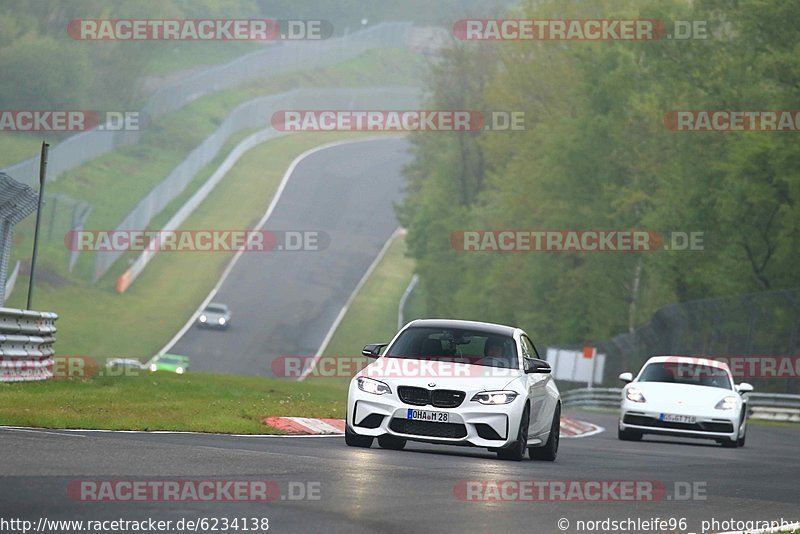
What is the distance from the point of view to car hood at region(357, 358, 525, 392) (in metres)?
17.2

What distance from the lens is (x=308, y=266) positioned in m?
91.7

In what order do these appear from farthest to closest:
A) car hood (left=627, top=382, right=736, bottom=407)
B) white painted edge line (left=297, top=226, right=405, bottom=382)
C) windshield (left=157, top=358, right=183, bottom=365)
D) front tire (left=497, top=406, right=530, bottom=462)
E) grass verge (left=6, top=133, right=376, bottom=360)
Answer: white painted edge line (left=297, top=226, right=405, bottom=382), grass verge (left=6, top=133, right=376, bottom=360), windshield (left=157, top=358, right=183, bottom=365), car hood (left=627, top=382, right=736, bottom=407), front tire (left=497, top=406, right=530, bottom=462)

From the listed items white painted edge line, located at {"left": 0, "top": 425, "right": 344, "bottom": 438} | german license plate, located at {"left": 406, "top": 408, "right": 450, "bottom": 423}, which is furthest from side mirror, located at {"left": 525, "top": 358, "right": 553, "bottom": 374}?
white painted edge line, located at {"left": 0, "top": 425, "right": 344, "bottom": 438}

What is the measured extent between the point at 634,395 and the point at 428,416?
9851 mm

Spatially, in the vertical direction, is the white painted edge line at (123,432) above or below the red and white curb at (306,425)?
above

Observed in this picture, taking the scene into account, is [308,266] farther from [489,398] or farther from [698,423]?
[489,398]

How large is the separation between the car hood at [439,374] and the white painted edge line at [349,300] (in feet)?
165

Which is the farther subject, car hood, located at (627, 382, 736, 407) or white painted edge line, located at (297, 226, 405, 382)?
white painted edge line, located at (297, 226, 405, 382)

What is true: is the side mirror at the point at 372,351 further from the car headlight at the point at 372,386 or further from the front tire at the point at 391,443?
the front tire at the point at 391,443

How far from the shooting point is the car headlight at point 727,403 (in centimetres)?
2611

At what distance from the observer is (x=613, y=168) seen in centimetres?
6544

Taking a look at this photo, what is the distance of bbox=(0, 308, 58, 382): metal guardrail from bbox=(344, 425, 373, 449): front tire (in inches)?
332

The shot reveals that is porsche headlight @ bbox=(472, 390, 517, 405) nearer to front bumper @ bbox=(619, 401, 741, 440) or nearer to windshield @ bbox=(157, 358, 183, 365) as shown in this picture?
front bumper @ bbox=(619, 401, 741, 440)

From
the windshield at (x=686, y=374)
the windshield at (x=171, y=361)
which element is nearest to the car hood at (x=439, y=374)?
the windshield at (x=686, y=374)
